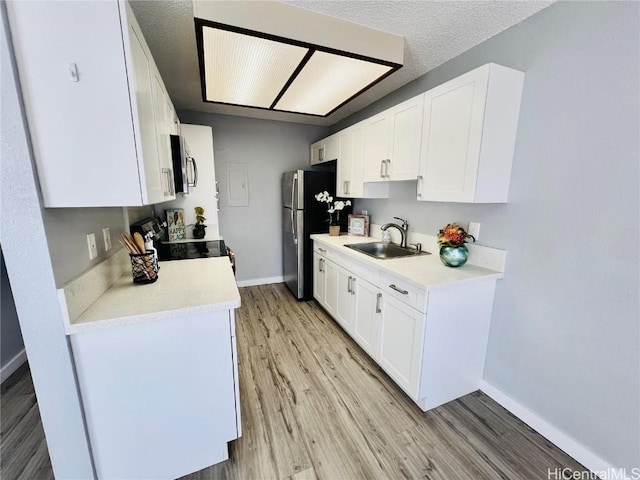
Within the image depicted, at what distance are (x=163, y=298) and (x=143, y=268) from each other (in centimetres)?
35

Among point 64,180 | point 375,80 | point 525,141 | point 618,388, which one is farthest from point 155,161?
point 618,388

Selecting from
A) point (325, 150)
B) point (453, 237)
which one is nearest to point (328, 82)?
point (325, 150)

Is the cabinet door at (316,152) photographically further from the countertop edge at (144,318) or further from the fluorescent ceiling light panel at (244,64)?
the countertop edge at (144,318)

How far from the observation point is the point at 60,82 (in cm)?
93

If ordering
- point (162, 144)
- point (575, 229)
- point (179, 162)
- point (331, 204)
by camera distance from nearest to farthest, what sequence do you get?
point (575, 229), point (162, 144), point (179, 162), point (331, 204)

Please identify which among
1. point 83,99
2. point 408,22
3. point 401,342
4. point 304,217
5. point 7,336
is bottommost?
point 7,336

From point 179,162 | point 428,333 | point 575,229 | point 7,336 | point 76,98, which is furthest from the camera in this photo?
point 7,336

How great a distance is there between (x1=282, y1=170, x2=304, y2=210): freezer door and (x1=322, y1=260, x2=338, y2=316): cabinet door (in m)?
0.83

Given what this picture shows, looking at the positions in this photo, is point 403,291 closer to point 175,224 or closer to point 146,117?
point 146,117

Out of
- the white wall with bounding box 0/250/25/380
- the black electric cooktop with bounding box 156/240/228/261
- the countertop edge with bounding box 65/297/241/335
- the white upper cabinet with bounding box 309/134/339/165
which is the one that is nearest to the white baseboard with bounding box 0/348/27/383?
the white wall with bounding box 0/250/25/380

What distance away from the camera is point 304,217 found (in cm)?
332

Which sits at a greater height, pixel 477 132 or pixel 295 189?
pixel 477 132

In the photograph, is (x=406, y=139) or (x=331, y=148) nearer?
(x=406, y=139)

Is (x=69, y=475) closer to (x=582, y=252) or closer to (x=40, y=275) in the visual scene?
(x=40, y=275)
